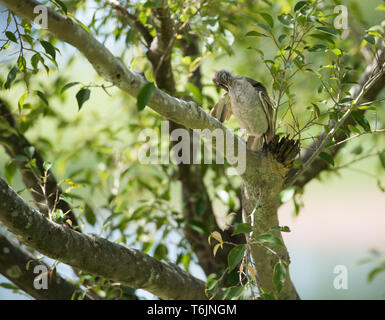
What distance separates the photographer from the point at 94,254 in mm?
1537

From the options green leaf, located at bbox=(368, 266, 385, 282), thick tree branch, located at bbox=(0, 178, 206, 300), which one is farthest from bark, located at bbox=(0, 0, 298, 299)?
green leaf, located at bbox=(368, 266, 385, 282)

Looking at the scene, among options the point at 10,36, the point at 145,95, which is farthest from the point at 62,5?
the point at 145,95

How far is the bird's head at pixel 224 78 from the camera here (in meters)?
1.94

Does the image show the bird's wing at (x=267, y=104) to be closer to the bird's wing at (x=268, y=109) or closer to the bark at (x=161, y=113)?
the bird's wing at (x=268, y=109)

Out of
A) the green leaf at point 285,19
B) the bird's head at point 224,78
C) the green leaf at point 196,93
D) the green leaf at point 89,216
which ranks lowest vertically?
the green leaf at point 89,216

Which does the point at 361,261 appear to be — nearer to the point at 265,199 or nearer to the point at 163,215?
the point at 265,199

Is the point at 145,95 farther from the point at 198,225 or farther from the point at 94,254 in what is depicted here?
the point at 198,225

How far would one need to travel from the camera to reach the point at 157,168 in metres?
2.64

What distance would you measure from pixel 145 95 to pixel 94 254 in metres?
0.59

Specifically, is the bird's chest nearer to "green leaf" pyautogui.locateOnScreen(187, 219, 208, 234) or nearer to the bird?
the bird

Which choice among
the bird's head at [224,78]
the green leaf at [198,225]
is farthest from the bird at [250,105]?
the green leaf at [198,225]
